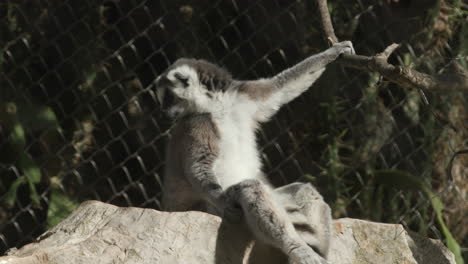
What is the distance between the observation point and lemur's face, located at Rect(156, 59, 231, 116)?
13.8ft

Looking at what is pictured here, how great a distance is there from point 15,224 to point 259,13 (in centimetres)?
251

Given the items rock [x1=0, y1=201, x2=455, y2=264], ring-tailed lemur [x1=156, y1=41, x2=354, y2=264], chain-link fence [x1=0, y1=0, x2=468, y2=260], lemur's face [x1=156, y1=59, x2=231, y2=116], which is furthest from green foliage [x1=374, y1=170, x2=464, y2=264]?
lemur's face [x1=156, y1=59, x2=231, y2=116]

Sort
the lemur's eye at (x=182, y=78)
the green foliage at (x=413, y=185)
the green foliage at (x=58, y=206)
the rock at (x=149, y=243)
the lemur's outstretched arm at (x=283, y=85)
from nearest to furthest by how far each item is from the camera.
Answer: the rock at (x=149, y=243)
the lemur's eye at (x=182, y=78)
the lemur's outstretched arm at (x=283, y=85)
the green foliage at (x=413, y=185)
the green foliage at (x=58, y=206)

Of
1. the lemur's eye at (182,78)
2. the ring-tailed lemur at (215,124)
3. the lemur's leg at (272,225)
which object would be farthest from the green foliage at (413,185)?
the lemur's leg at (272,225)

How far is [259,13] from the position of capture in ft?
18.4

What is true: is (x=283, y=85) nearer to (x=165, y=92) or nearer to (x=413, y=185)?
(x=165, y=92)

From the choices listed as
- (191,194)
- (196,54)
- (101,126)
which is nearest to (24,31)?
(101,126)

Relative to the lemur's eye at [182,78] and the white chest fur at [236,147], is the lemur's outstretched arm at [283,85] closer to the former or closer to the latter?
the white chest fur at [236,147]

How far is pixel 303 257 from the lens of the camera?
338 cm

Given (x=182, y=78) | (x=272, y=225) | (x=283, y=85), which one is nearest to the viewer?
(x=272, y=225)

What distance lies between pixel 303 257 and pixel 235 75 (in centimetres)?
250

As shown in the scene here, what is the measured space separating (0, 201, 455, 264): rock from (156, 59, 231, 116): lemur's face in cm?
85

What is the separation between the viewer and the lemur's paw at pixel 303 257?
11.1 feet

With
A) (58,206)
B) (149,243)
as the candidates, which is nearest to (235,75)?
(58,206)
